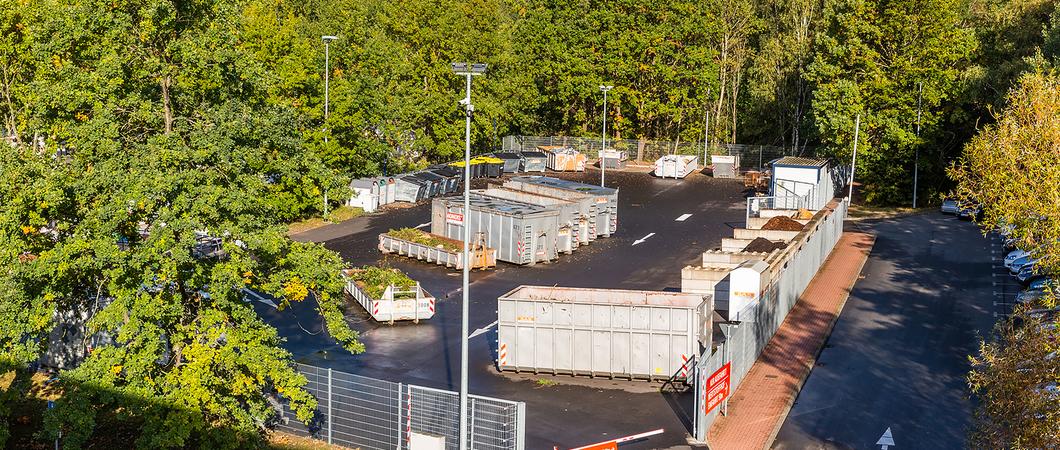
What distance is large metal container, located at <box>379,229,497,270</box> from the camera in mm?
43406

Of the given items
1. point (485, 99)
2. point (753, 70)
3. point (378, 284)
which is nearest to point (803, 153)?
point (753, 70)

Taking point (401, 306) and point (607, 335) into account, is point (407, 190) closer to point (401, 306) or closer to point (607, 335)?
point (401, 306)

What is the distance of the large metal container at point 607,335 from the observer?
28.4 m

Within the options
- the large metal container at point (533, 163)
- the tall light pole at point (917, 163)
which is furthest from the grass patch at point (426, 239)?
the tall light pole at point (917, 163)

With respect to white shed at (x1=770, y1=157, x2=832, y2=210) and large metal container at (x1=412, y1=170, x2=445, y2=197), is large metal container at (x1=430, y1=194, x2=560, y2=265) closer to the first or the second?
large metal container at (x1=412, y1=170, x2=445, y2=197)

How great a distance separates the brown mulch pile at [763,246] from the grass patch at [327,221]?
73.1 feet

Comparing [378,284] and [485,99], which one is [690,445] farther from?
[485,99]

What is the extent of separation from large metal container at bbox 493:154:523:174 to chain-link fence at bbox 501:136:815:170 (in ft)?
23.4

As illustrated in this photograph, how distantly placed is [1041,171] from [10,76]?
43.4 m

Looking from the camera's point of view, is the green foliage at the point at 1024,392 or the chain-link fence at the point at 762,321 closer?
the green foliage at the point at 1024,392

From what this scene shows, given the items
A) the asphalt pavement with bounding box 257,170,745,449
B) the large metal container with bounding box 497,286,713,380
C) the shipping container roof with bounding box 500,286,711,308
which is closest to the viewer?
the asphalt pavement with bounding box 257,170,745,449

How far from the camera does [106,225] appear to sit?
1991 centimetres

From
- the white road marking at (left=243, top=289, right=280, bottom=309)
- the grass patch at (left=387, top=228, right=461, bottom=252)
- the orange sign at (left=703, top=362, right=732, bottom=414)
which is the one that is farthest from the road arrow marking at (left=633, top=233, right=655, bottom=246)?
the orange sign at (left=703, top=362, right=732, bottom=414)

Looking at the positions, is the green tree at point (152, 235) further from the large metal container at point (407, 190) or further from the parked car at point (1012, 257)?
the large metal container at point (407, 190)
